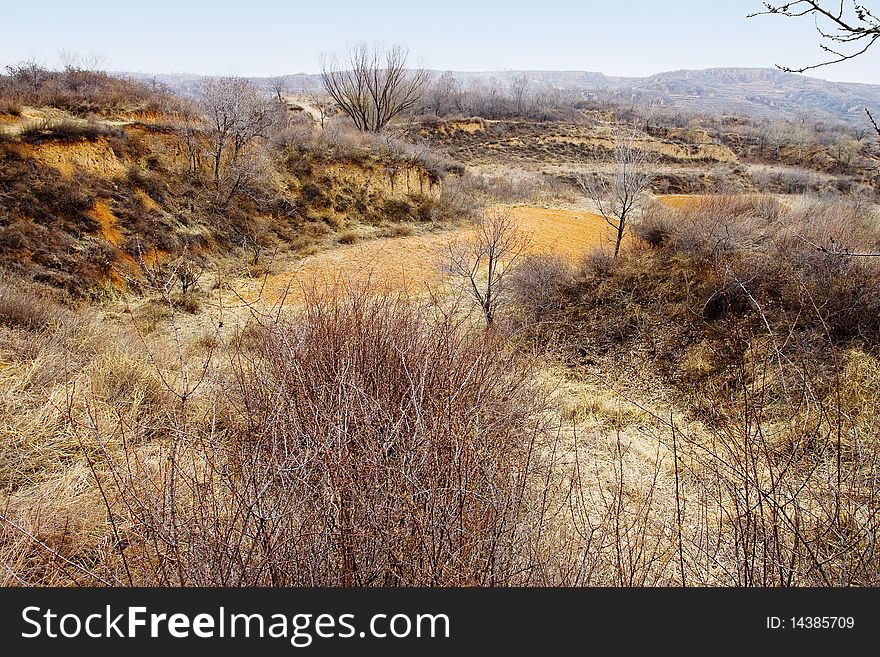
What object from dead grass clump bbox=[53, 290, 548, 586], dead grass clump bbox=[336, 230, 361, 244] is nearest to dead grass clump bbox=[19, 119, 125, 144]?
dead grass clump bbox=[336, 230, 361, 244]

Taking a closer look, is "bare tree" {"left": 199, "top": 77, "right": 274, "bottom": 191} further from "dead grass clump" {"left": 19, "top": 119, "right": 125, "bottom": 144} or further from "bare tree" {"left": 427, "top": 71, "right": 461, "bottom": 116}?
"bare tree" {"left": 427, "top": 71, "right": 461, "bottom": 116}

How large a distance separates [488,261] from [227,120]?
9418 millimetres

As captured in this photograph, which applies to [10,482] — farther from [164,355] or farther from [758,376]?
[758,376]

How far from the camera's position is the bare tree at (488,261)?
8.55m

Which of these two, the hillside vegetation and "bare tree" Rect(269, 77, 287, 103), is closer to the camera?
the hillside vegetation

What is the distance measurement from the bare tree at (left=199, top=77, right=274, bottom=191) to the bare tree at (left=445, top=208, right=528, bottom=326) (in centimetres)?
785

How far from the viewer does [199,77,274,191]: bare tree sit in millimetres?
14570

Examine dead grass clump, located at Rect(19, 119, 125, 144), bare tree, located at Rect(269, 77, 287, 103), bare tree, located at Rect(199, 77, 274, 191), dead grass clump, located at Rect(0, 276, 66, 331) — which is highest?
bare tree, located at Rect(269, 77, 287, 103)

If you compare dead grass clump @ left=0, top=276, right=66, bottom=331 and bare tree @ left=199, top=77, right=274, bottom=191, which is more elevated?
bare tree @ left=199, top=77, right=274, bottom=191

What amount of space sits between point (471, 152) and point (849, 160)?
30840 millimetres

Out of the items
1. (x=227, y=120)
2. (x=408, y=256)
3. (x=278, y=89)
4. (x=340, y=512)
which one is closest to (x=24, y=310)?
(x=340, y=512)

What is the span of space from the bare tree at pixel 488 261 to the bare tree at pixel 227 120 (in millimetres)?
7848

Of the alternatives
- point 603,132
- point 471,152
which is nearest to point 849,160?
point 603,132

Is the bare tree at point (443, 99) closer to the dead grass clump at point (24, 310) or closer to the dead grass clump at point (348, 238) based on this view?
the dead grass clump at point (348, 238)
